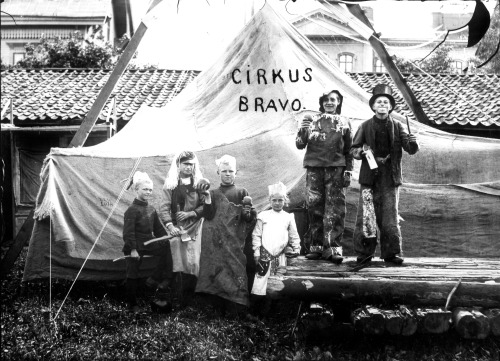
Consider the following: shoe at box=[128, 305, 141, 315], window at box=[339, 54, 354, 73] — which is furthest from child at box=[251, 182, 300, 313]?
window at box=[339, 54, 354, 73]

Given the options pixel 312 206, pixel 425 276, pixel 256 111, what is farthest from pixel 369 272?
pixel 256 111

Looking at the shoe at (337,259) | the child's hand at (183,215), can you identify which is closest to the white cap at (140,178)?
the child's hand at (183,215)

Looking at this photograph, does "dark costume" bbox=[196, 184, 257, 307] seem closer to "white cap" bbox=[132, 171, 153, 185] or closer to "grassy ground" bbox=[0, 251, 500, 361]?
"grassy ground" bbox=[0, 251, 500, 361]

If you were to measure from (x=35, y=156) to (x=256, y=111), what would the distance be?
7303mm

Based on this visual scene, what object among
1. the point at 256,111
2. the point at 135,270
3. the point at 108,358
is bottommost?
the point at 108,358

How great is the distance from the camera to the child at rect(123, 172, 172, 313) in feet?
21.1

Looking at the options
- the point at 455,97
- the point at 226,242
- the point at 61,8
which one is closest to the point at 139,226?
the point at 226,242

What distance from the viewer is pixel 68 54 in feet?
58.7

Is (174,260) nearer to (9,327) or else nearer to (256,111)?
(9,327)

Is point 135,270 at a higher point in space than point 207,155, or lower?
lower

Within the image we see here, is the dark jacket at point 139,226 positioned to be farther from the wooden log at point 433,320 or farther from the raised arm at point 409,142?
the wooden log at point 433,320

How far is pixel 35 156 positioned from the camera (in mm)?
13531

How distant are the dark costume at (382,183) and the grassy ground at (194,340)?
3.04 feet

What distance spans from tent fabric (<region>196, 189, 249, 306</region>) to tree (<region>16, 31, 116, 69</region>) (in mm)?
12801
